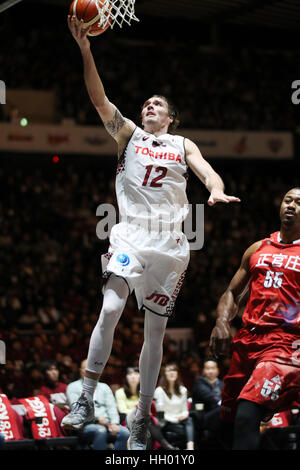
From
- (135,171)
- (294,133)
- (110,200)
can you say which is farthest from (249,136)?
(135,171)

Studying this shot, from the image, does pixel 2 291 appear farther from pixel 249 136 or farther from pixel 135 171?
pixel 135 171

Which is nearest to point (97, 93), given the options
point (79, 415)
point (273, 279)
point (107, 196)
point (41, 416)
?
point (273, 279)

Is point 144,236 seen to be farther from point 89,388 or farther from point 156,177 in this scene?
point 89,388

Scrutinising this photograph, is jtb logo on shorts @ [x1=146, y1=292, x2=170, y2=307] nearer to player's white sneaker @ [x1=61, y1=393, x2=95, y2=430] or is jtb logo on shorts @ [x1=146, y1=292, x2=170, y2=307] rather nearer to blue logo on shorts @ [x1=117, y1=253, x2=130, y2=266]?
blue logo on shorts @ [x1=117, y1=253, x2=130, y2=266]

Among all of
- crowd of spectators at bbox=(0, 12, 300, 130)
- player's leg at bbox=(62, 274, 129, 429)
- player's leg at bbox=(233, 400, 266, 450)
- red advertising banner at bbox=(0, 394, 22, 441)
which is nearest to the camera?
player's leg at bbox=(233, 400, 266, 450)

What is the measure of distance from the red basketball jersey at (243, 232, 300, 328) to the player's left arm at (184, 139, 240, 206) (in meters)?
0.82

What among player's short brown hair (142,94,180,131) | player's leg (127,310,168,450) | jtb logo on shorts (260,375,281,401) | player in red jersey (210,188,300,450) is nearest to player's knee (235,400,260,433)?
player in red jersey (210,188,300,450)

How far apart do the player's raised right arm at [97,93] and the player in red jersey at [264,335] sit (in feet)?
4.77

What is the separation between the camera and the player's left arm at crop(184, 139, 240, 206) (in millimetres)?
5168

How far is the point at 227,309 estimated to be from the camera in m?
6.13

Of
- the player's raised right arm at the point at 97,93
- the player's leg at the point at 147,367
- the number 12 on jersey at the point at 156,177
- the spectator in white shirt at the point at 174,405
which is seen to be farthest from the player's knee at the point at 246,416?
the spectator in white shirt at the point at 174,405

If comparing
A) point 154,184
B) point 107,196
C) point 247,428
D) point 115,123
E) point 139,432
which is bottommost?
point 139,432

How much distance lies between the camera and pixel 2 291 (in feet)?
52.9

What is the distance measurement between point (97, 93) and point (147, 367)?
221cm
